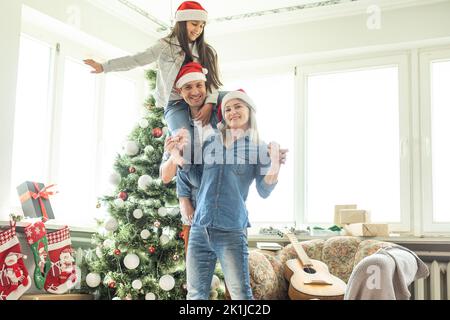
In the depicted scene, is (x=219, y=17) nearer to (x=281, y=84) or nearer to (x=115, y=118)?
(x=281, y=84)

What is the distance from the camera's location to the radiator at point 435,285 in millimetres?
3488

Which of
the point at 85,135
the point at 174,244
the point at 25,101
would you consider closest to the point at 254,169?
the point at 174,244

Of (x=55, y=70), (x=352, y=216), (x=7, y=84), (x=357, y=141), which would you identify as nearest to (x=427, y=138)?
(x=357, y=141)

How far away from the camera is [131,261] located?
3191mm

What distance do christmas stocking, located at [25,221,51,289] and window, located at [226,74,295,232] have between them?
1350 mm

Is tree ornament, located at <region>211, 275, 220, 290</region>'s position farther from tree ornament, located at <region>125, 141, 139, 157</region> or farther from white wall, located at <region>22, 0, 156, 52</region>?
white wall, located at <region>22, 0, 156, 52</region>

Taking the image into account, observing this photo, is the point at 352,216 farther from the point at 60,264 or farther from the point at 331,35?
the point at 60,264

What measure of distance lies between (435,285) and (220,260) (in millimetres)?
2211

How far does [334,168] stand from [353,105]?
1.51 feet

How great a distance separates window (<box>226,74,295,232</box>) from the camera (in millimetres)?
3949

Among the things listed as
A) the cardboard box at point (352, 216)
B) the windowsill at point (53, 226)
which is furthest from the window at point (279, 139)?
the windowsill at point (53, 226)

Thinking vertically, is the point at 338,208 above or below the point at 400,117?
below

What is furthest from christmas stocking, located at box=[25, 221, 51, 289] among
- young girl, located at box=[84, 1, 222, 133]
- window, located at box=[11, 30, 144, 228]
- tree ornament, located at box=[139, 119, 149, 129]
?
young girl, located at box=[84, 1, 222, 133]

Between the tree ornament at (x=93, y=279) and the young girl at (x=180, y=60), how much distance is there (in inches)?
67.5
